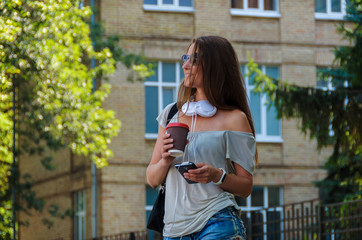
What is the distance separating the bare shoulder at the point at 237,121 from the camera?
4.36 m

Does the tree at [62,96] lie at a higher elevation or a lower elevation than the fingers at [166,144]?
higher

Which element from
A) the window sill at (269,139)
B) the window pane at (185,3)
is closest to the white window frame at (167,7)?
the window pane at (185,3)

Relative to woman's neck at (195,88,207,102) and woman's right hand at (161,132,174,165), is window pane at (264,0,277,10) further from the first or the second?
woman's right hand at (161,132,174,165)

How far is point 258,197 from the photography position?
89.1 feet

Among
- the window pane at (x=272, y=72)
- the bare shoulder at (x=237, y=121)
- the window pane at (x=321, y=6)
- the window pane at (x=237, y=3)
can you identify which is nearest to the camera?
the bare shoulder at (x=237, y=121)

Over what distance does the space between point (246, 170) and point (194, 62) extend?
0.64m

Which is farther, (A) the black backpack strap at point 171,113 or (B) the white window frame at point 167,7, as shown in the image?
(B) the white window frame at point 167,7

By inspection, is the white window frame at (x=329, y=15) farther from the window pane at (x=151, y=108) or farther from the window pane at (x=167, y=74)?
the window pane at (x=151, y=108)

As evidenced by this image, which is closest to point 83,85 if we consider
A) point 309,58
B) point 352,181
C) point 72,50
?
point 72,50

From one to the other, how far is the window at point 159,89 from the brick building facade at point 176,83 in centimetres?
3

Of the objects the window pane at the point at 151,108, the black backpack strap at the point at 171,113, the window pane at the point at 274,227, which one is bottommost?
the window pane at the point at 274,227

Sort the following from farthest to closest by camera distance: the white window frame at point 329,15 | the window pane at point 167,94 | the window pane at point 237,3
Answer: the white window frame at point 329,15, the window pane at point 237,3, the window pane at point 167,94

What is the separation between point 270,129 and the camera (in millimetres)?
27406

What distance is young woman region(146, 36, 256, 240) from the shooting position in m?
4.17
